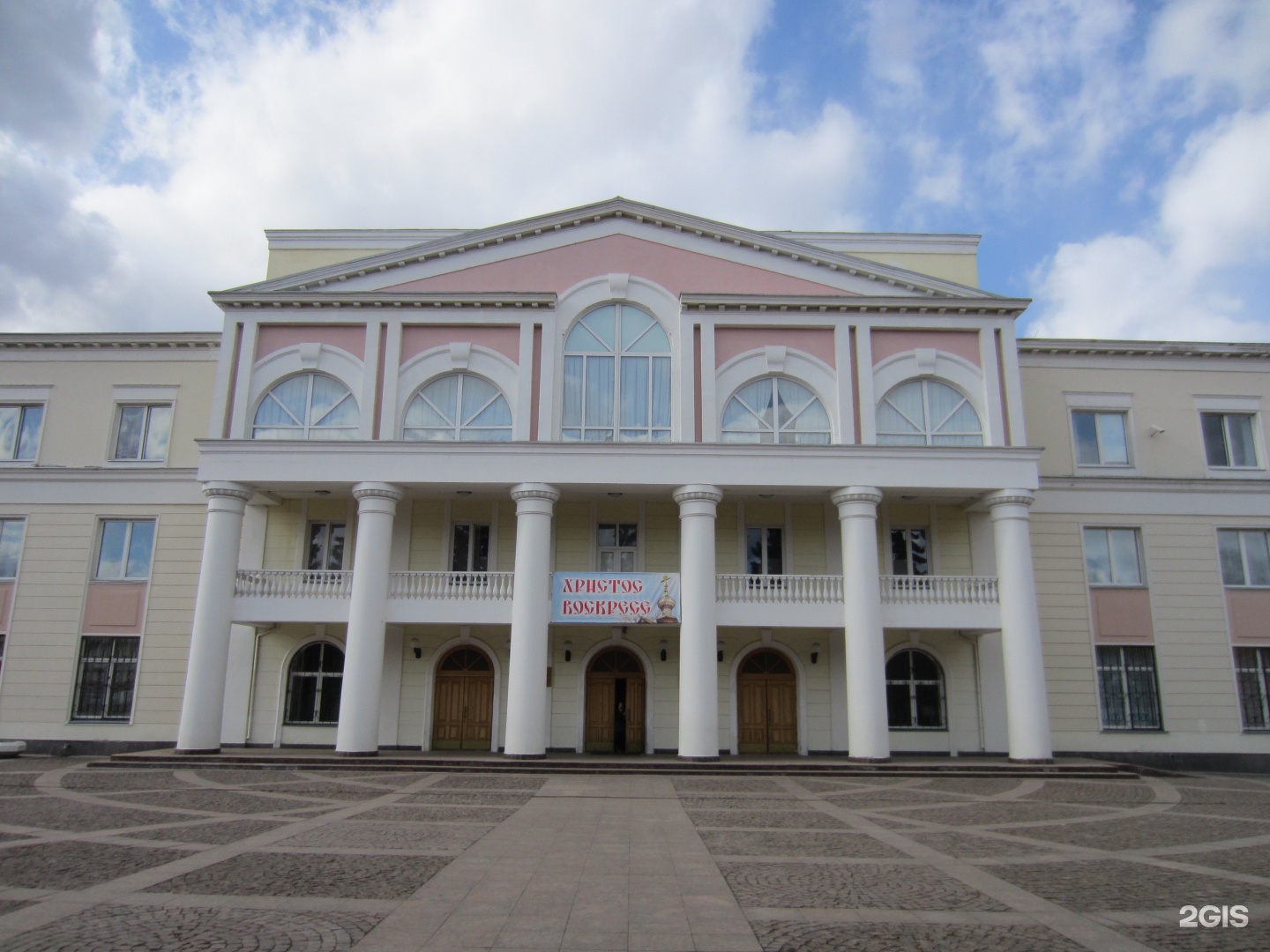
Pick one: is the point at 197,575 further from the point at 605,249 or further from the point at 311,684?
the point at 605,249

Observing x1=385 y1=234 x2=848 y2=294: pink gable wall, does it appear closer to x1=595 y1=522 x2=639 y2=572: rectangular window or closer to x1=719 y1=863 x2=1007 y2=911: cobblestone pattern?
x1=595 y1=522 x2=639 y2=572: rectangular window

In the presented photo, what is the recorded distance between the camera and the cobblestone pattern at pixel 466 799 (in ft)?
47.1

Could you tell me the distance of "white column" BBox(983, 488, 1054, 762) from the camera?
65.6 ft

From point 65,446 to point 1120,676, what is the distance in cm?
2885

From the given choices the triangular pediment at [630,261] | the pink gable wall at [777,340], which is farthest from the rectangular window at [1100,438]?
the pink gable wall at [777,340]

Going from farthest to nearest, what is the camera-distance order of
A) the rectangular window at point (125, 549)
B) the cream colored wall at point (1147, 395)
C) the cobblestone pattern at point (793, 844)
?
the cream colored wall at point (1147, 395)
the rectangular window at point (125, 549)
the cobblestone pattern at point (793, 844)

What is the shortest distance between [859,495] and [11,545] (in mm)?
22353

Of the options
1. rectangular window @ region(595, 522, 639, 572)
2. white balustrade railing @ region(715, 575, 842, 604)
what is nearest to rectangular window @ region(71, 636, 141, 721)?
rectangular window @ region(595, 522, 639, 572)

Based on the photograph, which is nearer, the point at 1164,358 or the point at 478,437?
the point at 478,437

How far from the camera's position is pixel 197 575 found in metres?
23.3

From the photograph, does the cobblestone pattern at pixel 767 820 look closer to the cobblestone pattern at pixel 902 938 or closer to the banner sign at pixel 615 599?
the cobblestone pattern at pixel 902 938

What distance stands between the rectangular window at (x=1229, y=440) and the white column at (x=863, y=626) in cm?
1099

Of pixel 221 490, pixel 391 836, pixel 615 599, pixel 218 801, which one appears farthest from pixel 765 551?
pixel 391 836

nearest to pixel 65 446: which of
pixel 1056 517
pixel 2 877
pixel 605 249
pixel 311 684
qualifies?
pixel 311 684
